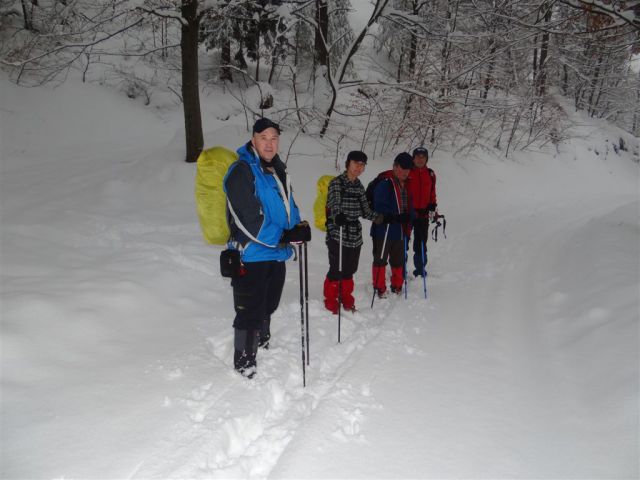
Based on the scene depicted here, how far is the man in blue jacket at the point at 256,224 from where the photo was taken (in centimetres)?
286

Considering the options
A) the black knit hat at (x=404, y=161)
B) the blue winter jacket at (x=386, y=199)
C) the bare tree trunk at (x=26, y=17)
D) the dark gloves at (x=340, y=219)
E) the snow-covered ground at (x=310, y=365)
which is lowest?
the snow-covered ground at (x=310, y=365)

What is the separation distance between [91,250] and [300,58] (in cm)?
1707

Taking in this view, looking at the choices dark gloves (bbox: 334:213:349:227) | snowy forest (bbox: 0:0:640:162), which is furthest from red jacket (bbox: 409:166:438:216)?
snowy forest (bbox: 0:0:640:162)

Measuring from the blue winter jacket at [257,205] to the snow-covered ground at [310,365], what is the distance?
3.68 ft

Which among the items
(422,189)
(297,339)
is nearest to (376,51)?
(422,189)

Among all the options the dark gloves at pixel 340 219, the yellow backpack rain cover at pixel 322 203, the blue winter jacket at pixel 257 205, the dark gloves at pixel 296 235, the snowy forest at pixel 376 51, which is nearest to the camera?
the blue winter jacket at pixel 257 205

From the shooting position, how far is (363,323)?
440 centimetres

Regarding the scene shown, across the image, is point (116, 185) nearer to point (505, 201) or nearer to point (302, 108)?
point (302, 108)

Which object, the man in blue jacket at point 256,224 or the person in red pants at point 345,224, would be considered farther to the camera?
the person in red pants at point 345,224

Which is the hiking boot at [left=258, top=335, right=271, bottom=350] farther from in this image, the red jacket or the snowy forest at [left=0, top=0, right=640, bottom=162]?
the snowy forest at [left=0, top=0, right=640, bottom=162]

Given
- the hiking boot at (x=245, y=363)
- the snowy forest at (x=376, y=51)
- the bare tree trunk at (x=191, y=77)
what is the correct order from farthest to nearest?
the bare tree trunk at (x=191, y=77)
the snowy forest at (x=376, y=51)
the hiking boot at (x=245, y=363)

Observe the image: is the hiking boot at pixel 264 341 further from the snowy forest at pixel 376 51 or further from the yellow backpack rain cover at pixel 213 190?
the snowy forest at pixel 376 51

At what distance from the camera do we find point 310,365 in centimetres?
350

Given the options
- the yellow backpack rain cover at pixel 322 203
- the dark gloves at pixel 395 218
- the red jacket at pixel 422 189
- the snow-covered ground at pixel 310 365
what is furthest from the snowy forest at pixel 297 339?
the dark gloves at pixel 395 218
